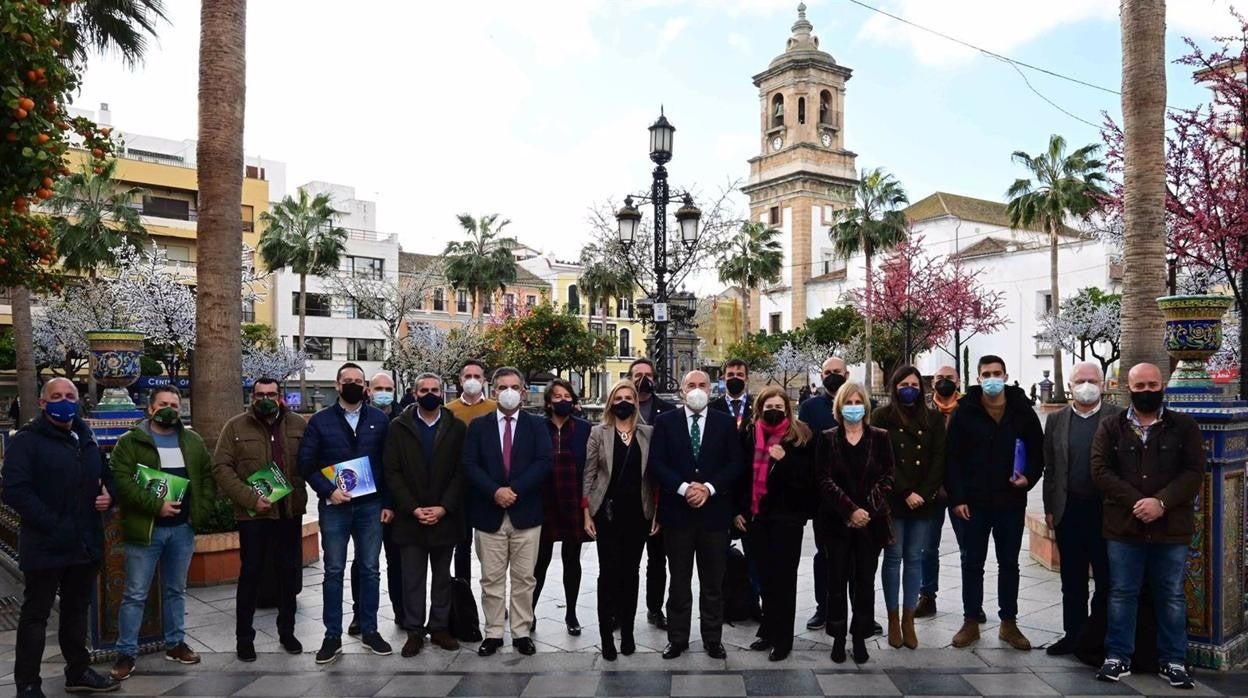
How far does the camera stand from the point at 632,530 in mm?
6168

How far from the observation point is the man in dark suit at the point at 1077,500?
5863 mm

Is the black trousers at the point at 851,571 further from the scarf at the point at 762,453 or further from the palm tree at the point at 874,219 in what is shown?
the palm tree at the point at 874,219

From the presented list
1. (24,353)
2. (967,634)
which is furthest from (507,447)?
(24,353)

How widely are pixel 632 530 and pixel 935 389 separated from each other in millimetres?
2670

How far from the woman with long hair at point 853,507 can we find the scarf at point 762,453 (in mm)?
298

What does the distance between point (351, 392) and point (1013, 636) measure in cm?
482

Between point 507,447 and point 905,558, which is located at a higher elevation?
point 507,447

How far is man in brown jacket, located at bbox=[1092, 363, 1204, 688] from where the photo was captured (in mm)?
5305

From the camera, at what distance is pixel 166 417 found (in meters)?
5.91

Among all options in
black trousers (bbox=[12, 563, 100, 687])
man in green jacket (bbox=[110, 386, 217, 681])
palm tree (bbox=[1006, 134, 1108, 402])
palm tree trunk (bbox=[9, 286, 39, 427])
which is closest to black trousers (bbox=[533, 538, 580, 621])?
man in green jacket (bbox=[110, 386, 217, 681])

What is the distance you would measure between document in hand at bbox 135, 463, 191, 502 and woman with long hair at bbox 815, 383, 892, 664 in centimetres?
417

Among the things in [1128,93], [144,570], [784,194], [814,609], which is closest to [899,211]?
[784,194]

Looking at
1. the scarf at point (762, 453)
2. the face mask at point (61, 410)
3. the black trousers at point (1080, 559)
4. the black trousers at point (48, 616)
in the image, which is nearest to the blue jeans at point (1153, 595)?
the black trousers at point (1080, 559)

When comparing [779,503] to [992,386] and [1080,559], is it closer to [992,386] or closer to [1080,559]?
[992,386]
